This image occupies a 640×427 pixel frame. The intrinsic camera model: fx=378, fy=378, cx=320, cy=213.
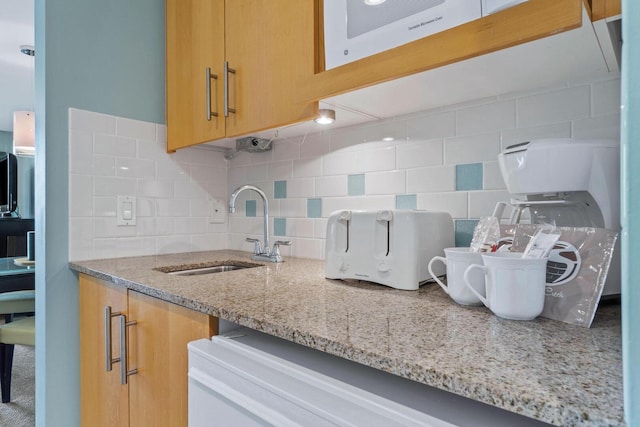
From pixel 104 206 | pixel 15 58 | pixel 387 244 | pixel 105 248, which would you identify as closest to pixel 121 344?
pixel 105 248

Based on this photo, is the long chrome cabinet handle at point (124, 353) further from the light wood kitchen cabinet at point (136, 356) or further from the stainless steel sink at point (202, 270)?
the stainless steel sink at point (202, 270)

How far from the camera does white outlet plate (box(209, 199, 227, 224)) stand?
76.3 inches

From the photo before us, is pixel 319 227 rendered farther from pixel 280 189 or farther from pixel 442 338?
pixel 442 338

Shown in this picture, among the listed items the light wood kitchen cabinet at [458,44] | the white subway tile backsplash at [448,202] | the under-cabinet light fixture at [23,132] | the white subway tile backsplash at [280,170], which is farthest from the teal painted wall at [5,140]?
the white subway tile backsplash at [448,202]

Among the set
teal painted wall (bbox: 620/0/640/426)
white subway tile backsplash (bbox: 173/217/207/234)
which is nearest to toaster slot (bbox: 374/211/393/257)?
teal painted wall (bbox: 620/0/640/426)

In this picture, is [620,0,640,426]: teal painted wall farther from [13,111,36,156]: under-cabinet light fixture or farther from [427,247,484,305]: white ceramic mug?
[13,111,36,156]: under-cabinet light fixture

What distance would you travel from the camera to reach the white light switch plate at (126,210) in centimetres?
162

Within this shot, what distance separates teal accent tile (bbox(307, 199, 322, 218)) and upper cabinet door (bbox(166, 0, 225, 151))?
0.45m

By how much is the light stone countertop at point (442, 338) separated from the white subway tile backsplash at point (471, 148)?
0.43 meters

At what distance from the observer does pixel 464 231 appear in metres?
1.15

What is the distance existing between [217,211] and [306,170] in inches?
24.0

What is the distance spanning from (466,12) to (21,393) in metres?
3.06

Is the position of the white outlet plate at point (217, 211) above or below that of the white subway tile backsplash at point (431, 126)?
below

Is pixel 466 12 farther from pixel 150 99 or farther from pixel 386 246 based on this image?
pixel 150 99
